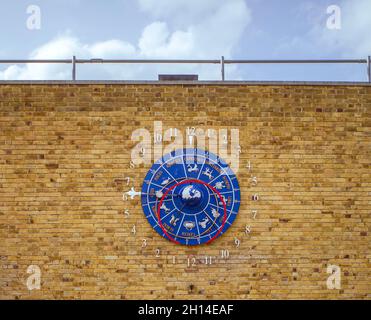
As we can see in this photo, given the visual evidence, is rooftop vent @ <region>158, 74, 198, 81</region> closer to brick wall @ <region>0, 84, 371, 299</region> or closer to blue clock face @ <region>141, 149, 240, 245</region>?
brick wall @ <region>0, 84, 371, 299</region>

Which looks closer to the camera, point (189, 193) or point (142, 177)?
point (189, 193)

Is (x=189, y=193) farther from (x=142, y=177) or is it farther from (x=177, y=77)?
(x=177, y=77)

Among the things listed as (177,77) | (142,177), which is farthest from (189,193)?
(177,77)

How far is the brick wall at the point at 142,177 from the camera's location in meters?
7.46

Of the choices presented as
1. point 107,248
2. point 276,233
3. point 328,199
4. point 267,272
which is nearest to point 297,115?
point 328,199

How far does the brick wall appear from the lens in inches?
294

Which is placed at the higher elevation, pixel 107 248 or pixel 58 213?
pixel 58 213

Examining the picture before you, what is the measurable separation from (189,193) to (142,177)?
2.65ft

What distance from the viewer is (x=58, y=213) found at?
751cm

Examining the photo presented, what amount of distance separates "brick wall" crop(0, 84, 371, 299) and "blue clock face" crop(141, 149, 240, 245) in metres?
0.17

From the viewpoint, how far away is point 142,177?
298 inches
